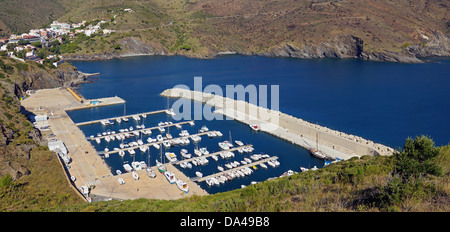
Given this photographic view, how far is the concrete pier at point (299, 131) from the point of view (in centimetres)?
3547

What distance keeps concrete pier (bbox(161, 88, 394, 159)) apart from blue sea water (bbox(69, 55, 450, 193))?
1.60 metres

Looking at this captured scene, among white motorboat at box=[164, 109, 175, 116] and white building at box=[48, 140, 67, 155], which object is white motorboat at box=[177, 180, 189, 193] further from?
white motorboat at box=[164, 109, 175, 116]

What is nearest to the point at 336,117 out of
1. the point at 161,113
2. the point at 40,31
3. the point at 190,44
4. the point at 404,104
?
the point at 404,104

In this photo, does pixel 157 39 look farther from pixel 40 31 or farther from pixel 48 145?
pixel 48 145

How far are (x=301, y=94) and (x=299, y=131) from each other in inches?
811

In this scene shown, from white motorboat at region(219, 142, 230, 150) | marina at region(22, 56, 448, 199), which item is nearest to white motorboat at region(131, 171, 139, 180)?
marina at region(22, 56, 448, 199)

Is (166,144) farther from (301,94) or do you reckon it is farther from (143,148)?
(301,94)

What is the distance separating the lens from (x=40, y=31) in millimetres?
111625

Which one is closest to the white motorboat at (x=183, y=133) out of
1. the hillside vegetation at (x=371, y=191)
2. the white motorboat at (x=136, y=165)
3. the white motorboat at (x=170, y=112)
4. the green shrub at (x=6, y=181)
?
the white motorboat at (x=170, y=112)

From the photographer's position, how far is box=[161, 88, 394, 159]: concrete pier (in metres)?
35.5

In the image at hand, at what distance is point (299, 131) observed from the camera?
137ft

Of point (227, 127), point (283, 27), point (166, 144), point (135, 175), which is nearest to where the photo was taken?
point (135, 175)

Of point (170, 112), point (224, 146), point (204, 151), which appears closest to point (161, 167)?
point (204, 151)

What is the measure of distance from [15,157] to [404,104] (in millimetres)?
49661
